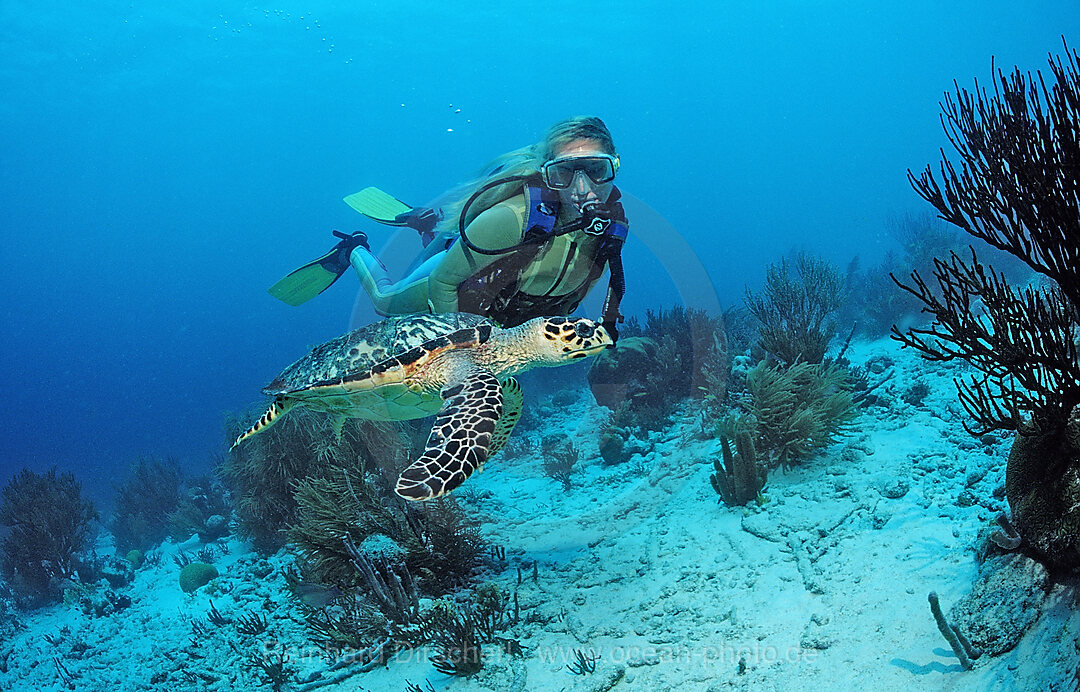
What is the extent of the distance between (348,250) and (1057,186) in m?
9.10

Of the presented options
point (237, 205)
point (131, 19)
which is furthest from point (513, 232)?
point (237, 205)

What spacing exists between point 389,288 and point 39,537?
27.9 ft

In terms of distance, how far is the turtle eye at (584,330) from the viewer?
429 cm

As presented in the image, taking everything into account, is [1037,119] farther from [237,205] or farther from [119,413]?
[237,205]

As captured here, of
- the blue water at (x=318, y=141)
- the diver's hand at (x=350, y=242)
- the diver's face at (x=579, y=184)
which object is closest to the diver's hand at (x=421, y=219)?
the diver's hand at (x=350, y=242)

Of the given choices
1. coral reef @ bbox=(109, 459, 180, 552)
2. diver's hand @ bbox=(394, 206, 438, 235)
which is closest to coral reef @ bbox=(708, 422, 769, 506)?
diver's hand @ bbox=(394, 206, 438, 235)

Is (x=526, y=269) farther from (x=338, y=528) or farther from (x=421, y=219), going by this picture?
(x=421, y=219)

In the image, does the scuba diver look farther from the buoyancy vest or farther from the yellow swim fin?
the yellow swim fin

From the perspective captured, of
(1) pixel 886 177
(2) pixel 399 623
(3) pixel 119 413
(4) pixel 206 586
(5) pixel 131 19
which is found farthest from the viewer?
(1) pixel 886 177

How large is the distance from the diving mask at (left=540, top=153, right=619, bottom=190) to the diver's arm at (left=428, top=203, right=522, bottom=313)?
0.55 metres

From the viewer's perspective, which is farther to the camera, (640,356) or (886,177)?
(886,177)

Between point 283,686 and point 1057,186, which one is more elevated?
point 1057,186

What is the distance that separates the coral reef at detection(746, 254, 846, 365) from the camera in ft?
22.6

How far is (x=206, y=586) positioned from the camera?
723 centimetres
